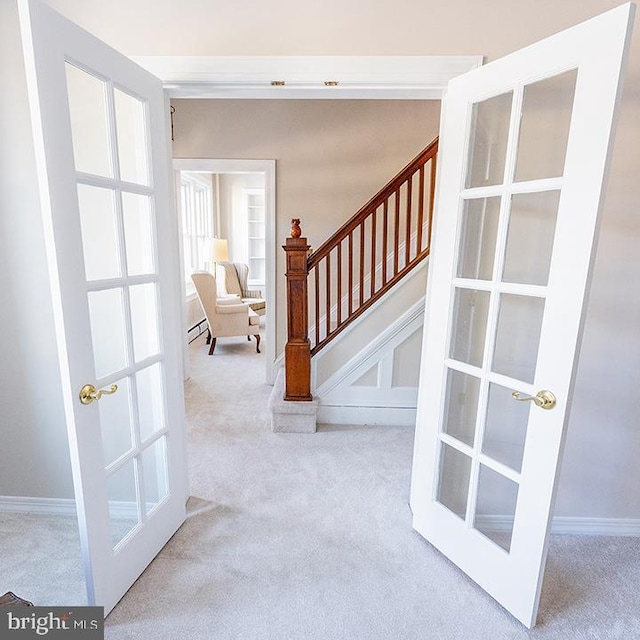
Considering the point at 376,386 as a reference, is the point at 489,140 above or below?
above

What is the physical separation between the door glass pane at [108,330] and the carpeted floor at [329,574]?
0.94m

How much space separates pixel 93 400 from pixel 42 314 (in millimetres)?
798

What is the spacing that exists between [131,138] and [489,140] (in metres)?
1.41

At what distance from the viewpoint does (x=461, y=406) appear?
1.72 meters

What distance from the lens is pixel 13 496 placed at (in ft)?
6.83

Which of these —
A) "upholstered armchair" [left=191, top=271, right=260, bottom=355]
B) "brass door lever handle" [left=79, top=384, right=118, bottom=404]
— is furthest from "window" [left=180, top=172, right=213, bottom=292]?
"brass door lever handle" [left=79, top=384, right=118, bottom=404]

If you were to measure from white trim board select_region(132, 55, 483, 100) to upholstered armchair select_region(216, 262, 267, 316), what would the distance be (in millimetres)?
4216

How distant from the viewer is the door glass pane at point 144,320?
1.66m

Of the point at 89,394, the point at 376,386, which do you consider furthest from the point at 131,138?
the point at 376,386

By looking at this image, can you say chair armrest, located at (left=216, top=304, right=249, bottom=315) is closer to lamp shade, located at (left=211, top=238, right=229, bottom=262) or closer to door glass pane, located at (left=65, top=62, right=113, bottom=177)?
lamp shade, located at (left=211, top=238, right=229, bottom=262)

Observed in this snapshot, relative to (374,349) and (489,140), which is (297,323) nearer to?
(374,349)

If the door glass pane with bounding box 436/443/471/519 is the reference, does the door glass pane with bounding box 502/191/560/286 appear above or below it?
above

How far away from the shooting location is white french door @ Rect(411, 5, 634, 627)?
1.21 m

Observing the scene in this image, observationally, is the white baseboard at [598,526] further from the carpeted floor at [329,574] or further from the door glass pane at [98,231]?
the door glass pane at [98,231]
